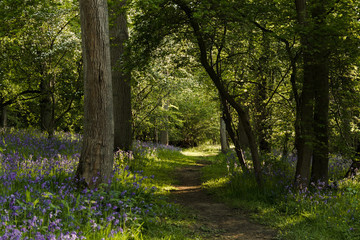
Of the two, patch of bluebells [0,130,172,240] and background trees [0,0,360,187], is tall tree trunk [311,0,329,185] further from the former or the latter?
patch of bluebells [0,130,172,240]

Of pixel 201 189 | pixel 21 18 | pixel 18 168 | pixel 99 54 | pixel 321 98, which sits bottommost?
pixel 201 189

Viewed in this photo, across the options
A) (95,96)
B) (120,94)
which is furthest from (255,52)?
(95,96)

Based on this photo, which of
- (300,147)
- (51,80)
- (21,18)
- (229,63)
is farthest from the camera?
(51,80)

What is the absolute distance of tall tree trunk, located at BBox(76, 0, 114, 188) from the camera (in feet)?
18.2

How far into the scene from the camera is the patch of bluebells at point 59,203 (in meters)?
3.43

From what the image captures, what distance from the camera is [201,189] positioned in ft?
30.0

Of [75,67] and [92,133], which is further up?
[75,67]

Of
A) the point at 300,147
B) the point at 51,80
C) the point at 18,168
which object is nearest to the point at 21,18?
the point at 51,80

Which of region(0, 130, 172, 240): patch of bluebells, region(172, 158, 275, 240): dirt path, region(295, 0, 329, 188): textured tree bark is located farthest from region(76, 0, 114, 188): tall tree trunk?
region(295, 0, 329, 188): textured tree bark

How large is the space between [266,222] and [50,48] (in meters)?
8.80

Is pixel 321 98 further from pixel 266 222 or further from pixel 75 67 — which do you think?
pixel 75 67

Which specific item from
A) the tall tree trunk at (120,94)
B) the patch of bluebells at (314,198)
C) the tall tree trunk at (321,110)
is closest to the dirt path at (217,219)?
the patch of bluebells at (314,198)

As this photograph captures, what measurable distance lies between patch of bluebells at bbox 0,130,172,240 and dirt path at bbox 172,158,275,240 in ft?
3.52

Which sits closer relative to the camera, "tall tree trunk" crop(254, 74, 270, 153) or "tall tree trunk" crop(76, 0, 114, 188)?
"tall tree trunk" crop(76, 0, 114, 188)
